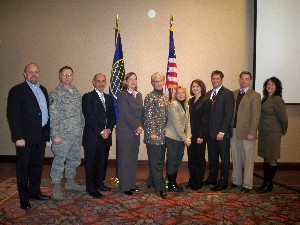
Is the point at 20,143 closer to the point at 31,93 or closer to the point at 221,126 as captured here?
the point at 31,93

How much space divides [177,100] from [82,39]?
2.77 meters

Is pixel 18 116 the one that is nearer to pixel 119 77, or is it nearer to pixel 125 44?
pixel 119 77

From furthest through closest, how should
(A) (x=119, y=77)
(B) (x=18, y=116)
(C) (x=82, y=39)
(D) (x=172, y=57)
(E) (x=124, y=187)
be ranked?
1. (C) (x=82, y=39)
2. (D) (x=172, y=57)
3. (A) (x=119, y=77)
4. (E) (x=124, y=187)
5. (B) (x=18, y=116)

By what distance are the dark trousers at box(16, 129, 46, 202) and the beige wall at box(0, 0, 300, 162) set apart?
7.98 feet

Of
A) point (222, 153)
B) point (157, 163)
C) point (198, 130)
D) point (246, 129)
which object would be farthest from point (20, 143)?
point (246, 129)

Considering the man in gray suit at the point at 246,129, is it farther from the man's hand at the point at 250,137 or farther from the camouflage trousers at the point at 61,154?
the camouflage trousers at the point at 61,154

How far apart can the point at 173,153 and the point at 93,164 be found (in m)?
1.02

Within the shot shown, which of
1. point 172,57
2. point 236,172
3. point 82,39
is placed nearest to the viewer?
point 236,172

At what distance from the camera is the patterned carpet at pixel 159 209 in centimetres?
291

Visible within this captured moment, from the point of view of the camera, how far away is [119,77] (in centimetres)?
435

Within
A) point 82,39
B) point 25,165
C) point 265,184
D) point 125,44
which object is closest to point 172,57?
point 125,44

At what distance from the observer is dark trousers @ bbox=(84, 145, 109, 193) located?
3.58 meters

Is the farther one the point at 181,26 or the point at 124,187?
the point at 181,26

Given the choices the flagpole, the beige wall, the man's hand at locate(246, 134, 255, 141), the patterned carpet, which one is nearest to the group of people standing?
the man's hand at locate(246, 134, 255, 141)
